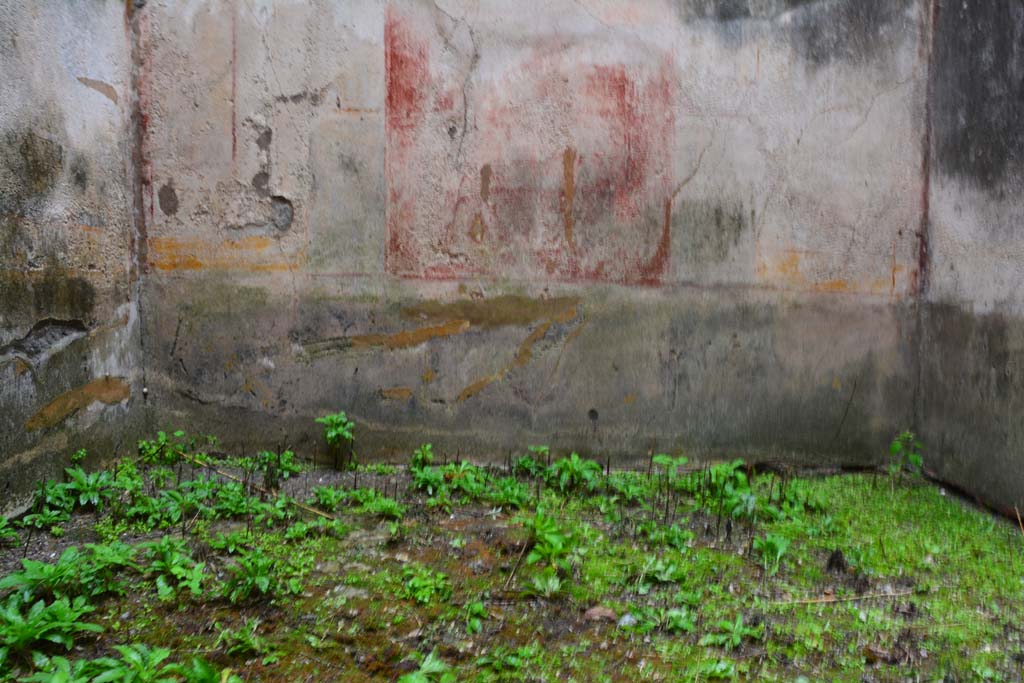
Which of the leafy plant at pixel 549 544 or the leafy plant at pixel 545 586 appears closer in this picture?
the leafy plant at pixel 545 586

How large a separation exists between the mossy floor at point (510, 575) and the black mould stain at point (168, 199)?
104 centimetres

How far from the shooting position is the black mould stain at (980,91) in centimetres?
283

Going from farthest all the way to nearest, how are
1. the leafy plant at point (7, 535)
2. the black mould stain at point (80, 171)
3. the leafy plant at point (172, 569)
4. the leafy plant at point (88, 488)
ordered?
1. the black mould stain at point (80, 171)
2. the leafy plant at point (88, 488)
3. the leafy plant at point (7, 535)
4. the leafy plant at point (172, 569)

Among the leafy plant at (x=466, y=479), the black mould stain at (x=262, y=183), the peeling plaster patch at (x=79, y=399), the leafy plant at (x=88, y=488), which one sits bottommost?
the leafy plant at (x=466, y=479)

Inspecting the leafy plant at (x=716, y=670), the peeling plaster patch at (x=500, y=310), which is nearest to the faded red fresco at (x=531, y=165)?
the peeling plaster patch at (x=500, y=310)

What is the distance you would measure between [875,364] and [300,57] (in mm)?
2989

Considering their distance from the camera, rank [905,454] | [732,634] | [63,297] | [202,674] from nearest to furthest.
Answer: [202,674]
[732,634]
[63,297]
[905,454]

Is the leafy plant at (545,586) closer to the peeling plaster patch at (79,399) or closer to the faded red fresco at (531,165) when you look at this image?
the faded red fresco at (531,165)

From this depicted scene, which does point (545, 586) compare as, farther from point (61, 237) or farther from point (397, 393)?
point (61, 237)

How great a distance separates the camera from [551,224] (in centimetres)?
326

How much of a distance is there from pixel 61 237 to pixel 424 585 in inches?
76.6

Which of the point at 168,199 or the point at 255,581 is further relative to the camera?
the point at 168,199

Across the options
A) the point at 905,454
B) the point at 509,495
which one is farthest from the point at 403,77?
the point at 905,454

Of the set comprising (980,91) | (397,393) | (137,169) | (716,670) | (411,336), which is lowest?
(716,670)
